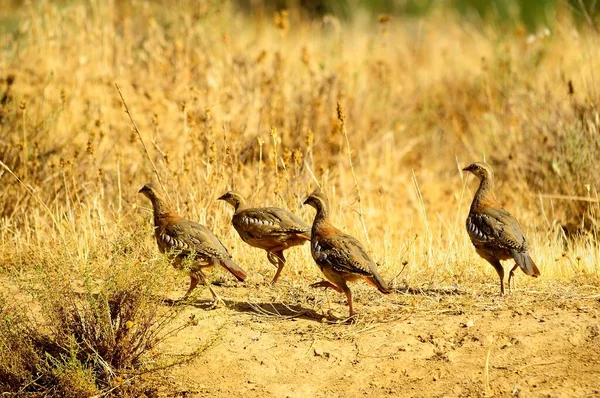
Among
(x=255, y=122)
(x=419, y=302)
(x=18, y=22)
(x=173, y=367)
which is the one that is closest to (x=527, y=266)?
(x=419, y=302)

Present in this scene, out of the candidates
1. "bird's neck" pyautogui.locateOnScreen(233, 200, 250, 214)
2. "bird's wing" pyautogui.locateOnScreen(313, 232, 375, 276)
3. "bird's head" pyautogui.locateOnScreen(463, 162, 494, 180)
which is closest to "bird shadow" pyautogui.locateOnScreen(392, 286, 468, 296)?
"bird's wing" pyautogui.locateOnScreen(313, 232, 375, 276)

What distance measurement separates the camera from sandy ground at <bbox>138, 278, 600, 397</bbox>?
737 centimetres

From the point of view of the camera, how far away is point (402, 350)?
7672mm

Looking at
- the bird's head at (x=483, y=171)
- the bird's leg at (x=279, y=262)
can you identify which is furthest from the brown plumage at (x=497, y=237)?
the bird's leg at (x=279, y=262)

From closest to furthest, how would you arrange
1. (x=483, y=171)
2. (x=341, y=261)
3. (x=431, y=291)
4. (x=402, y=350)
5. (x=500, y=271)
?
1. (x=402, y=350)
2. (x=341, y=261)
3. (x=500, y=271)
4. (x=431, y=291)
5. (x=483, y=171)

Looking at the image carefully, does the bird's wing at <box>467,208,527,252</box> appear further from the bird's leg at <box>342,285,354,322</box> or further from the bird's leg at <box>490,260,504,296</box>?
the bird's leg at <box>342,285,354,322</box>

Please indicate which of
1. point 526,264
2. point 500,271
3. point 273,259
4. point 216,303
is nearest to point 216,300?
point 216,303

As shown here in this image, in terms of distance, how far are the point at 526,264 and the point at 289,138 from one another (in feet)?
21.2

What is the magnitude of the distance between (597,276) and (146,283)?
4.09 m

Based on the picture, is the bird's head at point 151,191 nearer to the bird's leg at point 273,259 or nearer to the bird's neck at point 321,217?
the bird's leg at point 273,259

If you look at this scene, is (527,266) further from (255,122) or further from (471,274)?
(255,122)

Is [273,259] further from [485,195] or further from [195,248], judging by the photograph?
[485,195]

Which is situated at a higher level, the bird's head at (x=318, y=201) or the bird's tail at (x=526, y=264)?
the bird's head at (x=318, y=201)

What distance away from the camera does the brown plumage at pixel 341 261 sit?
7.75m
